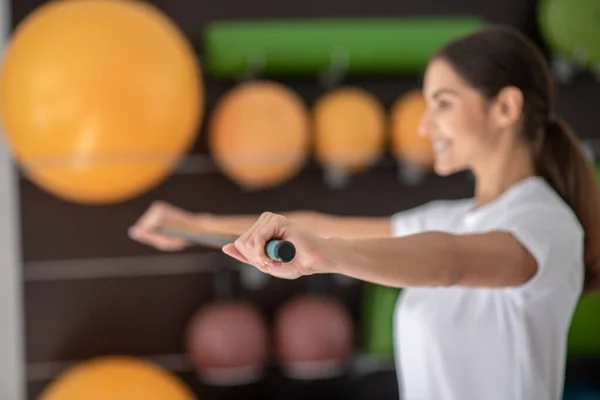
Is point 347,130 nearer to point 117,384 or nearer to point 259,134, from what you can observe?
point 259,134

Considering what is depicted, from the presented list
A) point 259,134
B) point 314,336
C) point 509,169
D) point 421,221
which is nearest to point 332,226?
point 421,221

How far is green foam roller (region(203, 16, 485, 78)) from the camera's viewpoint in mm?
2090

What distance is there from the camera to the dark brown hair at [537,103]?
957mm

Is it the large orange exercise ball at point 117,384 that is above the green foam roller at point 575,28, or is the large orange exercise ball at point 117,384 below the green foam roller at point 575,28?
below

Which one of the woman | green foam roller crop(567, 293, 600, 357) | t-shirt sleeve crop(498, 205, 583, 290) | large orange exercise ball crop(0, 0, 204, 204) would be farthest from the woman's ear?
green foam roller crop(567, 293, 600, 357)

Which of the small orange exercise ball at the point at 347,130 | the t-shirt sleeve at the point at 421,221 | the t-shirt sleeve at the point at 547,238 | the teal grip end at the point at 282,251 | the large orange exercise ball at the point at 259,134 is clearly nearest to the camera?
the teal grip end at the point at 282,251

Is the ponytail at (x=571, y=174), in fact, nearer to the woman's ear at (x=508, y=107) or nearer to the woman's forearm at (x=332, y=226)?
the woman's ear at (x=508, y=107)

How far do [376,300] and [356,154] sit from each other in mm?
409

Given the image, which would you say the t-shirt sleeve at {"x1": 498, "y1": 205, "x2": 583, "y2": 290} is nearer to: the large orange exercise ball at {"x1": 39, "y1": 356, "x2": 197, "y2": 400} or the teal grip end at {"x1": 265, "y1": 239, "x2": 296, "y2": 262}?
the teal grip end at {"x1": 265, "y1": 239, "x2": 296, "y2": 262}

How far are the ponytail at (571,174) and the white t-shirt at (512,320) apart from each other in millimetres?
35

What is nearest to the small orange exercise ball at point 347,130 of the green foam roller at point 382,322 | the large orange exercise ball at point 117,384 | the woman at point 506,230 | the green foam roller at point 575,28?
the green foam roller at point 382,322

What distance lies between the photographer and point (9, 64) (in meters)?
1.66

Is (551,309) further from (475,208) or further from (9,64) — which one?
(9,64)

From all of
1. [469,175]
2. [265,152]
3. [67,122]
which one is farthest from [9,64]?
[469,175]
